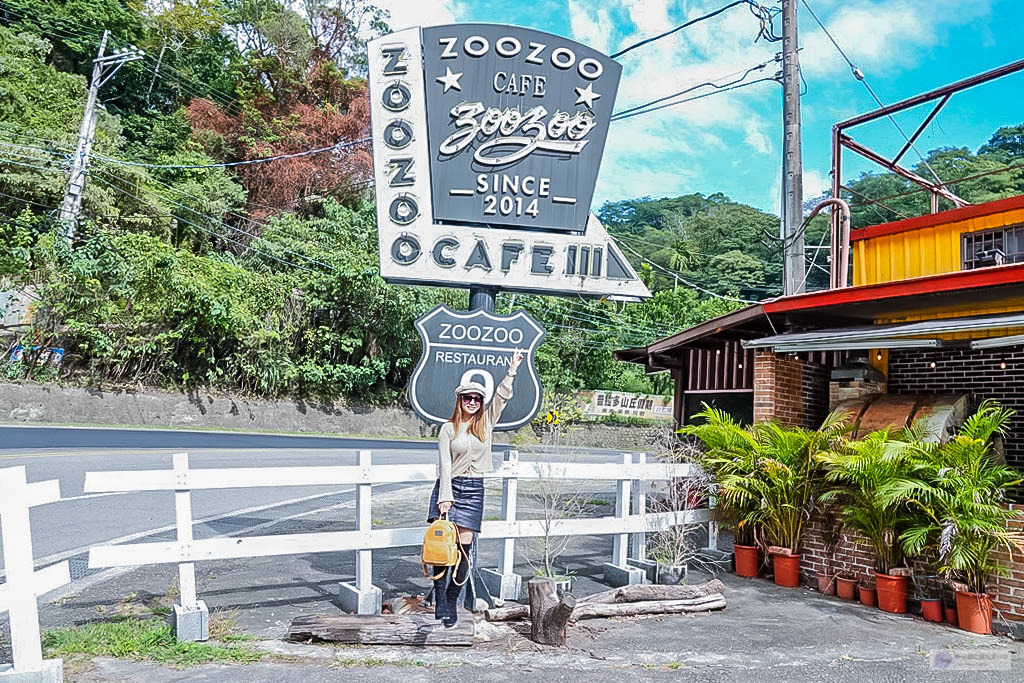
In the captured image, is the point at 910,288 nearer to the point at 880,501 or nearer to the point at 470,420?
the point at 880,501

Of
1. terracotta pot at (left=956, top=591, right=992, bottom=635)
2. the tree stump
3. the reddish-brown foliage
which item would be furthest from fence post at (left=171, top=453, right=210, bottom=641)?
the reddish-brown foliage

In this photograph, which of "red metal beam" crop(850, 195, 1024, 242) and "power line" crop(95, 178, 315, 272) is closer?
"red metal beam" crop(850, 195, 1024, 242)

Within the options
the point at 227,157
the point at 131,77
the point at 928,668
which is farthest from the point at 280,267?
the point at 928,668

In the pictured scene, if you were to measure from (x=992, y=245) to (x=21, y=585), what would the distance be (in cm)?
1042

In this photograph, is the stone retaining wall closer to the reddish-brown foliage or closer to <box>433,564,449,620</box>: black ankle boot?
the reddish-brown foliage

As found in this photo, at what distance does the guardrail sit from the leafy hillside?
16054 millimetres

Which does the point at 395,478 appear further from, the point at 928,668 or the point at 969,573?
the point at 969,573

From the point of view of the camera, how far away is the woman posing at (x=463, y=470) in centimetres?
575

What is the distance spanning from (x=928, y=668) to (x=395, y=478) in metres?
4.04

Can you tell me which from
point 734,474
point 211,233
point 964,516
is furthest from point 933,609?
point 211,233

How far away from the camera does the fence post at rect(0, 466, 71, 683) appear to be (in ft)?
13.7

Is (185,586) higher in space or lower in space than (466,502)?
lower

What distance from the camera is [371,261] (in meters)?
30.9

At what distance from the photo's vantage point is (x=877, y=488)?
23.5ft
